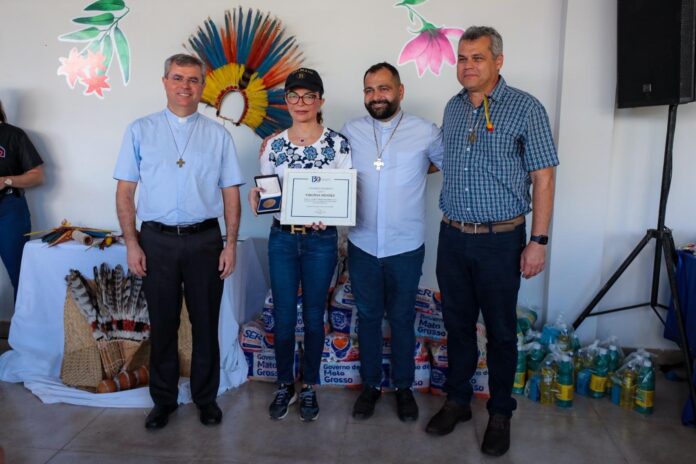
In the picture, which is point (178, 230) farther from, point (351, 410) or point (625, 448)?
point (625, 448)

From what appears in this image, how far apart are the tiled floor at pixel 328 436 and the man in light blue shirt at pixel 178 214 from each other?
146mm

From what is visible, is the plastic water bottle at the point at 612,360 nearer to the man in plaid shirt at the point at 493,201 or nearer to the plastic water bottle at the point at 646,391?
the plastic water bottle at the point at 646,391

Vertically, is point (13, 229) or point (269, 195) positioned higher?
Result: point (269, 195)

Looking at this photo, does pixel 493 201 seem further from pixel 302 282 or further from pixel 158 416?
pixel 158 416

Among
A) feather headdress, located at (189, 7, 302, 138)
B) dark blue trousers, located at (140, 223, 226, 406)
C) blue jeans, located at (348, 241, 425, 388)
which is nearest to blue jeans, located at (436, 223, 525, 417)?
blue jeans, located at (348, 241, 425, 388)


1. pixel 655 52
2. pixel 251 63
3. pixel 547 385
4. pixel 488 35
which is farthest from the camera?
pixel 251 63

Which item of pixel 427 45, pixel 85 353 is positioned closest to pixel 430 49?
pixel 427 45

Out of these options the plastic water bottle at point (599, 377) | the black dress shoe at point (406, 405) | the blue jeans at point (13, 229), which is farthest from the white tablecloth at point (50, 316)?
the plastic water bottle at point (599, 377)

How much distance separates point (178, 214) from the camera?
2.08 m

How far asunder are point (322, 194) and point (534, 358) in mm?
1432

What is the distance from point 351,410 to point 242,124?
1793mm

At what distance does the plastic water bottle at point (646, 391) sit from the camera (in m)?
2.40

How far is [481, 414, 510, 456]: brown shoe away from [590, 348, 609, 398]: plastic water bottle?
0.72 metres

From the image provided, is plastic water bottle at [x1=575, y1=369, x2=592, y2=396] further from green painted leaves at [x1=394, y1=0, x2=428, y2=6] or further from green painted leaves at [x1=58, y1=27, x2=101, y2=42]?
green painted leaves at [x1=58, y1=27, x2=101, y2=42]
